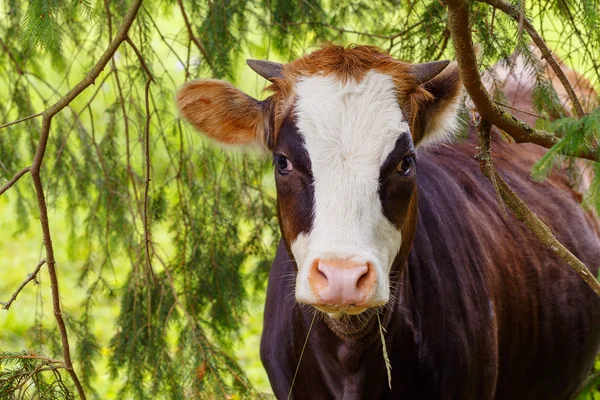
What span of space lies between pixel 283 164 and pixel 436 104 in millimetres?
694

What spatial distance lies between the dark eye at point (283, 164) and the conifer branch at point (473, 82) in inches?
28.7

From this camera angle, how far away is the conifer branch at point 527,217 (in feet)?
9.49

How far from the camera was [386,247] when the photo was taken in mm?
3070

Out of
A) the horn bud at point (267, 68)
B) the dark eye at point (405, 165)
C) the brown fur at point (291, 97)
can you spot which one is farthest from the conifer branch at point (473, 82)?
the horn bud at point (267, 68)

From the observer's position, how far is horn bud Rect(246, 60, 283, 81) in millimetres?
3451

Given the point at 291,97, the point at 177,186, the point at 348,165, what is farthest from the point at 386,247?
the point at 177,186

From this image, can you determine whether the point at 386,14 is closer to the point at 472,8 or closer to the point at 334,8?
the point at 334,8

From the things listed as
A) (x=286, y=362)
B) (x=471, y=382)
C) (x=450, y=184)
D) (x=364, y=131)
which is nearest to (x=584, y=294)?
(x=450, y=184)

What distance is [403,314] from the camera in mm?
3533

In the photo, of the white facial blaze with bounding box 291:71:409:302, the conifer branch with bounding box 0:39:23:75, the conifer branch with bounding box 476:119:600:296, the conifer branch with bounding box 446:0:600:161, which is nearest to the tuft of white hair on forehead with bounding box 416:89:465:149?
the white facial blaze with bounding box 291:71:409:302

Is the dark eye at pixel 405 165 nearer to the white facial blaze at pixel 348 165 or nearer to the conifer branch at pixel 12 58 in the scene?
the white facial blaze at pixel 348 165

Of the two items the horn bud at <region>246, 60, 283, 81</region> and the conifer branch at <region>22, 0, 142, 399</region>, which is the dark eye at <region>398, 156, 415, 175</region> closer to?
the horn bud at <region>246, 60, 283, 81</region>

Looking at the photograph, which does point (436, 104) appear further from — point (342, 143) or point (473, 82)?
point (473, 82)

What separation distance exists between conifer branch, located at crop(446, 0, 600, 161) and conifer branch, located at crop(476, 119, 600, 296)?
0.12m
